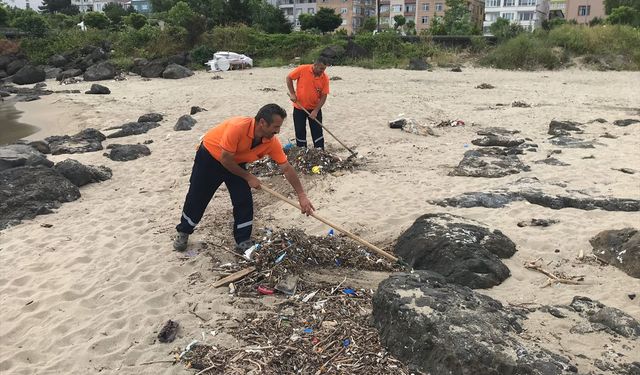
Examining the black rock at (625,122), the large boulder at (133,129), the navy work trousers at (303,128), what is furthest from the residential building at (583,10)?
the navy work trousers at (303,128)

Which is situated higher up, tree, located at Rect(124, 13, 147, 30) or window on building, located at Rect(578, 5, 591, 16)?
window on building, located at Rect(578, 5, 591, 16)

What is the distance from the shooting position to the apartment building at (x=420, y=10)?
64062mm

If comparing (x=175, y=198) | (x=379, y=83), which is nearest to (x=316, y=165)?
(x=175, y=198)

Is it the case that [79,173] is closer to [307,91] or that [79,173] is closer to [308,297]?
[307,91]

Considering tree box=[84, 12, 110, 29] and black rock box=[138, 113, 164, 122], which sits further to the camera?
tree box=[84, 12, 110, 29]

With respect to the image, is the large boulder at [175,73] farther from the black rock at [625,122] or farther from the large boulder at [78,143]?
the black rock at [625,122]

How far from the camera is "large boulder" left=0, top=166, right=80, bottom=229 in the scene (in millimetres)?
6293

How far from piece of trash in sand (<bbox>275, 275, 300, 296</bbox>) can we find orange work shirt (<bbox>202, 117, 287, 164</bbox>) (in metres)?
1.04

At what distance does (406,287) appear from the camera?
352 centimetres

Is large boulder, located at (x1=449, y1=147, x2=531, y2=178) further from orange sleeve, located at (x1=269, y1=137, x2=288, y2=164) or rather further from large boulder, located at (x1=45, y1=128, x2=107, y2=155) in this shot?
large boulder, located at (x1=45, y1=128, x2=107, y2=155)

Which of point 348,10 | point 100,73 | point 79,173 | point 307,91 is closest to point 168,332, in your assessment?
Answer: point 79,173

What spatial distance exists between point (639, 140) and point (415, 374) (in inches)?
328

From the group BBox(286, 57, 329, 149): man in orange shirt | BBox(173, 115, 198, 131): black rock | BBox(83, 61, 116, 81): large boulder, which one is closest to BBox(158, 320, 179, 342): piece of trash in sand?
BBox(286, 57, 329, 149): man in orange shirt

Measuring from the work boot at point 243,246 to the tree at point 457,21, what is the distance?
33333 millimetres
